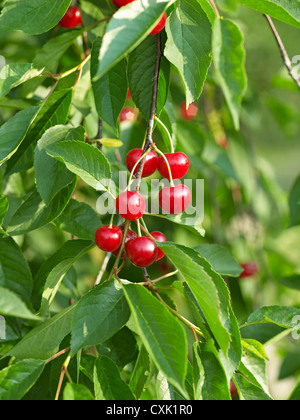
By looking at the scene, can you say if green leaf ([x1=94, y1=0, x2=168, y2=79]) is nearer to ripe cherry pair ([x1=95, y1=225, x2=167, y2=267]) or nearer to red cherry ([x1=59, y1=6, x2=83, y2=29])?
ripe cherry pair ([x1=95, y1=225, x2=167, y2=267])

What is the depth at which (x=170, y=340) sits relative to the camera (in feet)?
2.07

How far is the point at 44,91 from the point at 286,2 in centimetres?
60

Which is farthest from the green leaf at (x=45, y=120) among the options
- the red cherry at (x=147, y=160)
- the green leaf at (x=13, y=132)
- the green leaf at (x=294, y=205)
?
the green leaf at (x=294, y=205)

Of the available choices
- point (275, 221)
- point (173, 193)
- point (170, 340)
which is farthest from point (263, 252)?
point (170, 340)

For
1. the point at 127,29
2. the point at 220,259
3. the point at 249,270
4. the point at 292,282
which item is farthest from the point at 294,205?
the point at 127,29

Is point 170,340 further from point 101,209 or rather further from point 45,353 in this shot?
point 101,209

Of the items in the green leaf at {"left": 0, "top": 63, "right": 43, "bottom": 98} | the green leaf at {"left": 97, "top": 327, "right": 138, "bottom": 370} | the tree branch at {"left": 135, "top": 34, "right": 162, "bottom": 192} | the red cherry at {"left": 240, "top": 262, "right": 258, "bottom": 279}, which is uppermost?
the tree branch at {"left": 135, "top": 34, "right": 162, "bottom": 192}

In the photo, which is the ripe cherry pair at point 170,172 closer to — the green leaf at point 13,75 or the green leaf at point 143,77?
the green leaf at point 143,77

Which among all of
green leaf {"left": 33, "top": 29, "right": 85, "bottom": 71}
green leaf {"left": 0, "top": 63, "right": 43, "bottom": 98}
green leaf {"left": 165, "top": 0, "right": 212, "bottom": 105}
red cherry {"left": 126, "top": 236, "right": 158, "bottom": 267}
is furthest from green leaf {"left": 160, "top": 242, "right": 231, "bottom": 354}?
green leaf {"left": 33, "top": 29, "right": 85, "bottom": 71}

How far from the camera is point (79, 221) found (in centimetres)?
97

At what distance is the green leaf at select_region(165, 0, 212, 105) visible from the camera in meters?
0.79

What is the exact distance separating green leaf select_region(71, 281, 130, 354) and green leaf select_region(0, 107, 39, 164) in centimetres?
26

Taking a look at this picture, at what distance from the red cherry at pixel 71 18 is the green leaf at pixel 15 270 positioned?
2.04 ft

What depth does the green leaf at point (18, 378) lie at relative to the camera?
2.21ft
